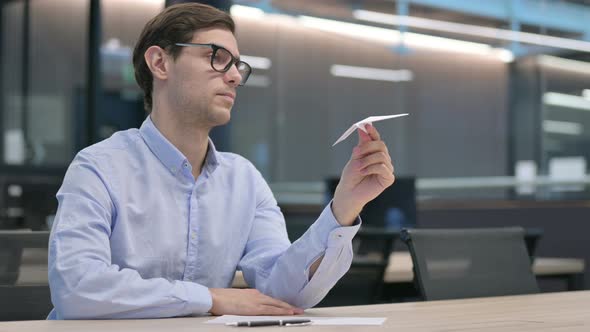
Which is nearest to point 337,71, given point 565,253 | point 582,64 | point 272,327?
point 582,64

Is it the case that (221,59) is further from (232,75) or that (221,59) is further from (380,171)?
(380,171)

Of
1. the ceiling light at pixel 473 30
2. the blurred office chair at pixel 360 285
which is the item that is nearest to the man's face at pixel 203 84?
the blurred office chair at pixel 360 285

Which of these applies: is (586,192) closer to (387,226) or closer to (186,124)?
(387,226)

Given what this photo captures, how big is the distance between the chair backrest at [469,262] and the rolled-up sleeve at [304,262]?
361mm

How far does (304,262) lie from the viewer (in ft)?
6.74

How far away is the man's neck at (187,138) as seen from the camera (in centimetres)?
221

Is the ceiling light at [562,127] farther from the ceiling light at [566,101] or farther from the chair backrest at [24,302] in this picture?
the chair backrest at [24,302]

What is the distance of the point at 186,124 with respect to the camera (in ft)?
7.22

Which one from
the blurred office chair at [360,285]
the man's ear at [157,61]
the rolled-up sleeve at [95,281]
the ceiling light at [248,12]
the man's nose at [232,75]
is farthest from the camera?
the ceiling light at [248,12]

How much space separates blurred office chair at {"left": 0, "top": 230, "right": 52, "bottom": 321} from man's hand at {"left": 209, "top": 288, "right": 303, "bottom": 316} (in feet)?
1.73

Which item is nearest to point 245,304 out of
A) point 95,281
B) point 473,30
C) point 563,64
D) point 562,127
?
point 95,281

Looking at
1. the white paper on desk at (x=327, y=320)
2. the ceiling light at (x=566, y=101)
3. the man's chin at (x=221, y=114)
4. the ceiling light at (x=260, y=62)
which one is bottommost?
the white paper on desk at (x=327, y=320)

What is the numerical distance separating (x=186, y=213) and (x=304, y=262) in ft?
1.05

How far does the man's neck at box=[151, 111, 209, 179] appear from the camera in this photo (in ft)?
7.25
